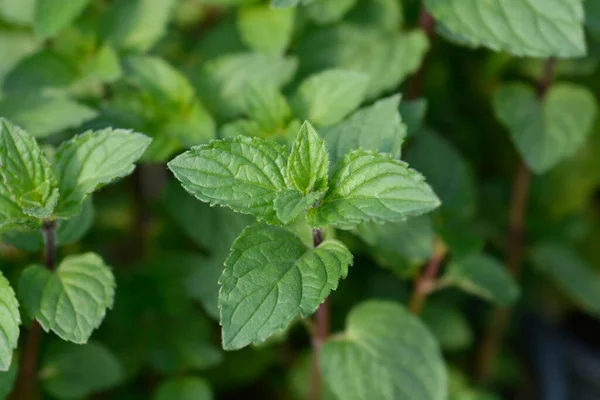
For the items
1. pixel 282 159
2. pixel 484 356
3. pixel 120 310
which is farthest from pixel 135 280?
pixel 484 356

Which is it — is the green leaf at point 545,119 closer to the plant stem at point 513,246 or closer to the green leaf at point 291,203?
the plant stem at point 513,246

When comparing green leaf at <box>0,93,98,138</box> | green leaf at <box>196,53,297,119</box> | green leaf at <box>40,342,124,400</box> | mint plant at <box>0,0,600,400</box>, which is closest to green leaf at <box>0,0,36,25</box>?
mint plant at <box>0,0,600,400</box>

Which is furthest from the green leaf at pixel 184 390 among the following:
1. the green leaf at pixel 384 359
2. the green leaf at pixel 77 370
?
the green leaf at pixel 384 359

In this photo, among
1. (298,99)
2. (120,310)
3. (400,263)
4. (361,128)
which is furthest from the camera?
(120,310)

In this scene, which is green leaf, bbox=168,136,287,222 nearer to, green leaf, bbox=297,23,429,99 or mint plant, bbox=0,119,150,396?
mint plant, bbox=0,119,150,396

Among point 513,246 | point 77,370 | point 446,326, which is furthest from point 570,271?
point 77,370

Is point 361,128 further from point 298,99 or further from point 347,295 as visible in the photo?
point 347,295
